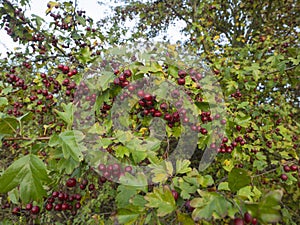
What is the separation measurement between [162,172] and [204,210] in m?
0.33

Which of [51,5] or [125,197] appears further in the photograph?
[51,5]

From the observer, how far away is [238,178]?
2.88 ft

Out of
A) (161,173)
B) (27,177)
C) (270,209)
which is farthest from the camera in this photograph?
(161,173)

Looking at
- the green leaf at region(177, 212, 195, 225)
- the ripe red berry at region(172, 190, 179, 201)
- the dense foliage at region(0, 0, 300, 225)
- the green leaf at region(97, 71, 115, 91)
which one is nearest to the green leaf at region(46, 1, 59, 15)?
the dense foliage at region(0, 0, 300, 225)

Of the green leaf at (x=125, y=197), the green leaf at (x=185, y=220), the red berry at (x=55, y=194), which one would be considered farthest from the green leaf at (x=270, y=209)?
the red berry at (x=55, y=194)

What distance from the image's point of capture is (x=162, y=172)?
3.79ft

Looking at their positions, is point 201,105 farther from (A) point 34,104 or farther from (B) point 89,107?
(A) point 34,104

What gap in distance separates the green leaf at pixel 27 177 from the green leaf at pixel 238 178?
64 centimetres

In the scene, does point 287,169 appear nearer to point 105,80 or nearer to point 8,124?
point 105,80

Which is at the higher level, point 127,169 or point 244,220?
point 127,169

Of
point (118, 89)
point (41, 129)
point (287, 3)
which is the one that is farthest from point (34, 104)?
point (287, 3)

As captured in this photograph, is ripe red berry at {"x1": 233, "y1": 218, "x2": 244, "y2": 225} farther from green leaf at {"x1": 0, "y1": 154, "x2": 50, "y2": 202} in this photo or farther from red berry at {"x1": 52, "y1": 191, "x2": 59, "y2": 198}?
red berry at {"x1": 52, "y1": 191, "x2": 59, "y2": 198}

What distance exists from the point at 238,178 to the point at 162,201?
0.26m

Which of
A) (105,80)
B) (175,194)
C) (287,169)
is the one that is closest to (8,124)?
(105,80)
